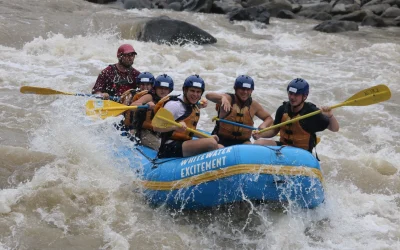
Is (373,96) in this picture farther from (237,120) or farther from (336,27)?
(336,27)

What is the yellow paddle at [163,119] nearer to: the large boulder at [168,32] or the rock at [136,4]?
the large boulder at [168,32]

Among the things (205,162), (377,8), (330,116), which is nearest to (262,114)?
(330,116)

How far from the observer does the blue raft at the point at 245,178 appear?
4.36 metres

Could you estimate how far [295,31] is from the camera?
1766 cm

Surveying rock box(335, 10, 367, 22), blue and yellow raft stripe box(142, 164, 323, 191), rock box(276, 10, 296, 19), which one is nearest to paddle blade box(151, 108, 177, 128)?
blue and yellow raft stripe box(142, 164, 323, 191)

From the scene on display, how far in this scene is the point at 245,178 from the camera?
432cm

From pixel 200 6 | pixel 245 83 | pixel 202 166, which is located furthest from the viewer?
pixel 200 6

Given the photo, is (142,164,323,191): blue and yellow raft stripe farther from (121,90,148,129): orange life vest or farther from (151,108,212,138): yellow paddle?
(121,90,148,129): orange life vest

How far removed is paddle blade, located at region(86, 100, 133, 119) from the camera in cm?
556

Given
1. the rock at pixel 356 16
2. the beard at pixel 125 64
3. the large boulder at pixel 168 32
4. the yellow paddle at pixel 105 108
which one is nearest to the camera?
the yellow paddle at pixel 105 108

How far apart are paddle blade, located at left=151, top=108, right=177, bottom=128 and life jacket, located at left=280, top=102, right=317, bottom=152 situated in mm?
1132

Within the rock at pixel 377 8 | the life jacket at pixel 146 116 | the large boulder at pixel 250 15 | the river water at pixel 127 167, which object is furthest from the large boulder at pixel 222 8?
the life jacket at pixel 146 116

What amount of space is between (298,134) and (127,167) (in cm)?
173

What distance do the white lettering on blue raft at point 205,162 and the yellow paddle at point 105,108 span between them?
108 cm
